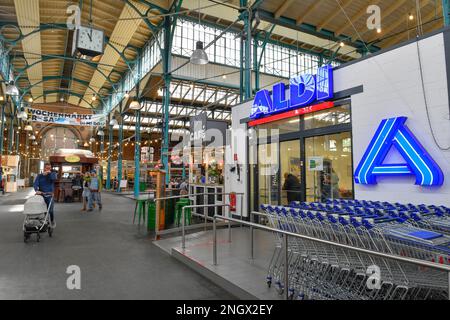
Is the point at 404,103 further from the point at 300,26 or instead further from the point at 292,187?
the point at 300,26

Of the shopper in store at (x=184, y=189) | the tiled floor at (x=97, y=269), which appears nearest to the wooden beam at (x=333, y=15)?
the shopper in store at (x=184, y=189)

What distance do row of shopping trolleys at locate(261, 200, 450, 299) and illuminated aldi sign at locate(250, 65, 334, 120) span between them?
3395 millimetres

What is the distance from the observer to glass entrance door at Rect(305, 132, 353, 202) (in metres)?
6.20

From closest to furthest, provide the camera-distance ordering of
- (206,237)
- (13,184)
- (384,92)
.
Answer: (384,92) < (206,237) < (13,184)

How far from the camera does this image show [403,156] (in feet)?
16.1

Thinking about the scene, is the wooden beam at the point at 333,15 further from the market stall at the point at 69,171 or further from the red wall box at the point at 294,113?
the market stall at the point at 69,171

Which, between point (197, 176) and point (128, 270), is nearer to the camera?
point (128, 270)

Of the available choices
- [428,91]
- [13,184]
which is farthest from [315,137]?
[13,184]

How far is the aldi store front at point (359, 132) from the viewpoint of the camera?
15.2 feet

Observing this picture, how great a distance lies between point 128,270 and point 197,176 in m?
7.44

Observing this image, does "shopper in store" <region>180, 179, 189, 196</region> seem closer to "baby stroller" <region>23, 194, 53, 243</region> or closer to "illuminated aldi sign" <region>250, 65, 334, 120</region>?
"illuminated aldi sign" <region>250, 65, 334, 120</region>

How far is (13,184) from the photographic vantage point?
22.9 meters

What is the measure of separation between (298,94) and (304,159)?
5.02 ft
